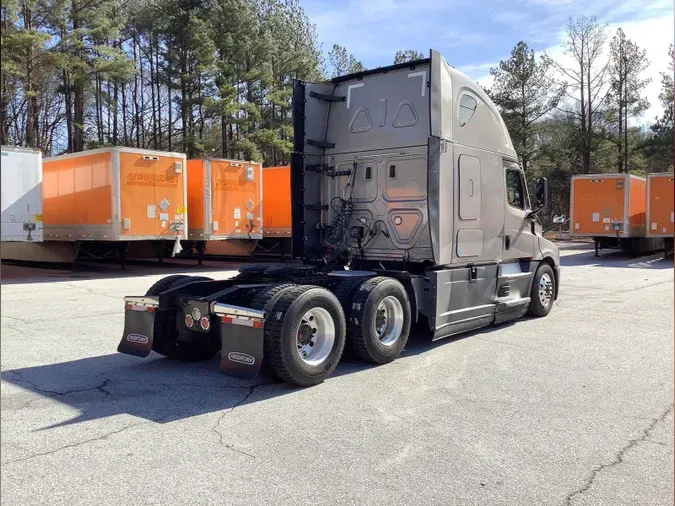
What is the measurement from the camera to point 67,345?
24.3 feet

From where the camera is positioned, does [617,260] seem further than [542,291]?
Yes

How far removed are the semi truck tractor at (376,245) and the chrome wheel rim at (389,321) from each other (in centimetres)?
2

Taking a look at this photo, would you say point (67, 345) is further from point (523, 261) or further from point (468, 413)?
point (523, 261)

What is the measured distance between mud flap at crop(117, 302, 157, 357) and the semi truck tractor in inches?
0.5

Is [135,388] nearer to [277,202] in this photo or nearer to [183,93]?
[277,202]

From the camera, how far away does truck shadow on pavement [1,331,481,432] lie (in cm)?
489

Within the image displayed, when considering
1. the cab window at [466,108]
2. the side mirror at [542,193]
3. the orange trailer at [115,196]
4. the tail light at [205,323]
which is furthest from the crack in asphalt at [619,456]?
the orange trailer at [115,196]

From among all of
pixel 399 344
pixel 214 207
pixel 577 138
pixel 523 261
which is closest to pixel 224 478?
pixel 399 344

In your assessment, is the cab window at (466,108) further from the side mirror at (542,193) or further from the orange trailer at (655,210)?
the orange trailer at (655,210)

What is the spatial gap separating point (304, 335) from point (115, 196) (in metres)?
11.7

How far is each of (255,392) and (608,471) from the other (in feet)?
10.2

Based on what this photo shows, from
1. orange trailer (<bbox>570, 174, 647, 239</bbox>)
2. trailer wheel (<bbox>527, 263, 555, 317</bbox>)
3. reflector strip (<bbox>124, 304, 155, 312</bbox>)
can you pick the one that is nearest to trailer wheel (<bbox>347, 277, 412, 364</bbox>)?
reflector strip (<bbox>124, 304, 155, 312</bbox>)

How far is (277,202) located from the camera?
21.7 metres

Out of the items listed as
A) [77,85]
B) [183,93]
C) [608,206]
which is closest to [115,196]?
[77,85]
